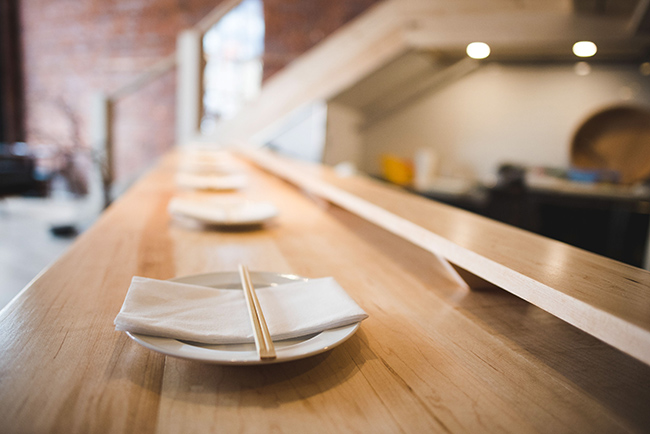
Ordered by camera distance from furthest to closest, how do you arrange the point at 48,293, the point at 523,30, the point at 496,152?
the point at 496,152 → the point at 523,30 → the point at 48,293

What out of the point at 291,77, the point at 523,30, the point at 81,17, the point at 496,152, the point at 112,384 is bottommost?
the point at 112,384

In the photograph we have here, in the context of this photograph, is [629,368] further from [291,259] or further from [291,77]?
[291,77]

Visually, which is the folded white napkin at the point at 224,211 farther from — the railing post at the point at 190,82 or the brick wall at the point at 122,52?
the brick wall at the point at 122,52

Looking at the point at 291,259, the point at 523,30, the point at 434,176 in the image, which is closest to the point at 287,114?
the point at 434,176

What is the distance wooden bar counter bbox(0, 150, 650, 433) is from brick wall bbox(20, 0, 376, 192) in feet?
17.1

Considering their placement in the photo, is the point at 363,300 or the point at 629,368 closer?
the point at 629,368

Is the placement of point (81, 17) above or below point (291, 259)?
above

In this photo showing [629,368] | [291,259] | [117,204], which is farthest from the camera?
[117,204]

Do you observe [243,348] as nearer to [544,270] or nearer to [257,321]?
[257,321]

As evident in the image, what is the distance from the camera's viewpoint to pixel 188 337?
520 millimetres

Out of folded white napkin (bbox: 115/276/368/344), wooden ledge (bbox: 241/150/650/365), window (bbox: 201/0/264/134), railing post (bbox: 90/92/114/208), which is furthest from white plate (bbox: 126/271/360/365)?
window (bbox: 201/0/264/134)

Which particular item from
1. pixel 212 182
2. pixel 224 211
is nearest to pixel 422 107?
pixel 212 182

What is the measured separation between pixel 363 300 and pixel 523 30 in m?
2.34

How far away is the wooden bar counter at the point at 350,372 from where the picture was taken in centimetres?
44
